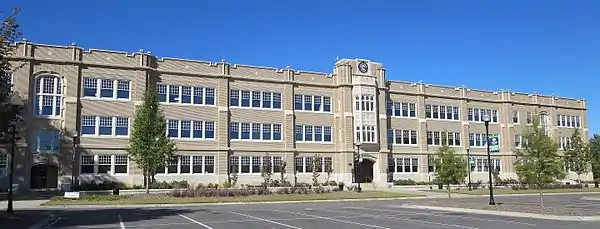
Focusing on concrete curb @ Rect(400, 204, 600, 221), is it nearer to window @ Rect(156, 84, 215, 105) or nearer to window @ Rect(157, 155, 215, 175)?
window @ Rect(157, 155, 215, 175)

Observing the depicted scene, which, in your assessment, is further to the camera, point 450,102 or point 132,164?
point 450,102

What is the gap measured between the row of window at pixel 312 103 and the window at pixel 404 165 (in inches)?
381

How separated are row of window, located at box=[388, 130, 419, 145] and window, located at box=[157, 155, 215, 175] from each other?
70.2ft

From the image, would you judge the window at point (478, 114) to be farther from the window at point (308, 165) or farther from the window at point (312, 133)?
the window at point (308, 165)

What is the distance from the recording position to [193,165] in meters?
48.1

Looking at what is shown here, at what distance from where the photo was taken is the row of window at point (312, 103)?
5447 cm

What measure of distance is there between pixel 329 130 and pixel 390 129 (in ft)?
25.6

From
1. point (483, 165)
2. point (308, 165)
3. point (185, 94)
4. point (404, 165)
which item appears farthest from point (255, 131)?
point (483, 165)

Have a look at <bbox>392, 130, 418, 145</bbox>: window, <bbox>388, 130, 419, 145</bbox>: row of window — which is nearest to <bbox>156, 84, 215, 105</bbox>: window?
<bbox>388, 130, 419, 145</bbox>: row of window

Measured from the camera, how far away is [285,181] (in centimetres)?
5016

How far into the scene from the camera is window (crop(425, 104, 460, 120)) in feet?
205

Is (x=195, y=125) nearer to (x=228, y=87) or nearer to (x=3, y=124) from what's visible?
(x=228, y=87)

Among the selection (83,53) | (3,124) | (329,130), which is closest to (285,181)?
(329,130)

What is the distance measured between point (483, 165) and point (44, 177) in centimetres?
4971
